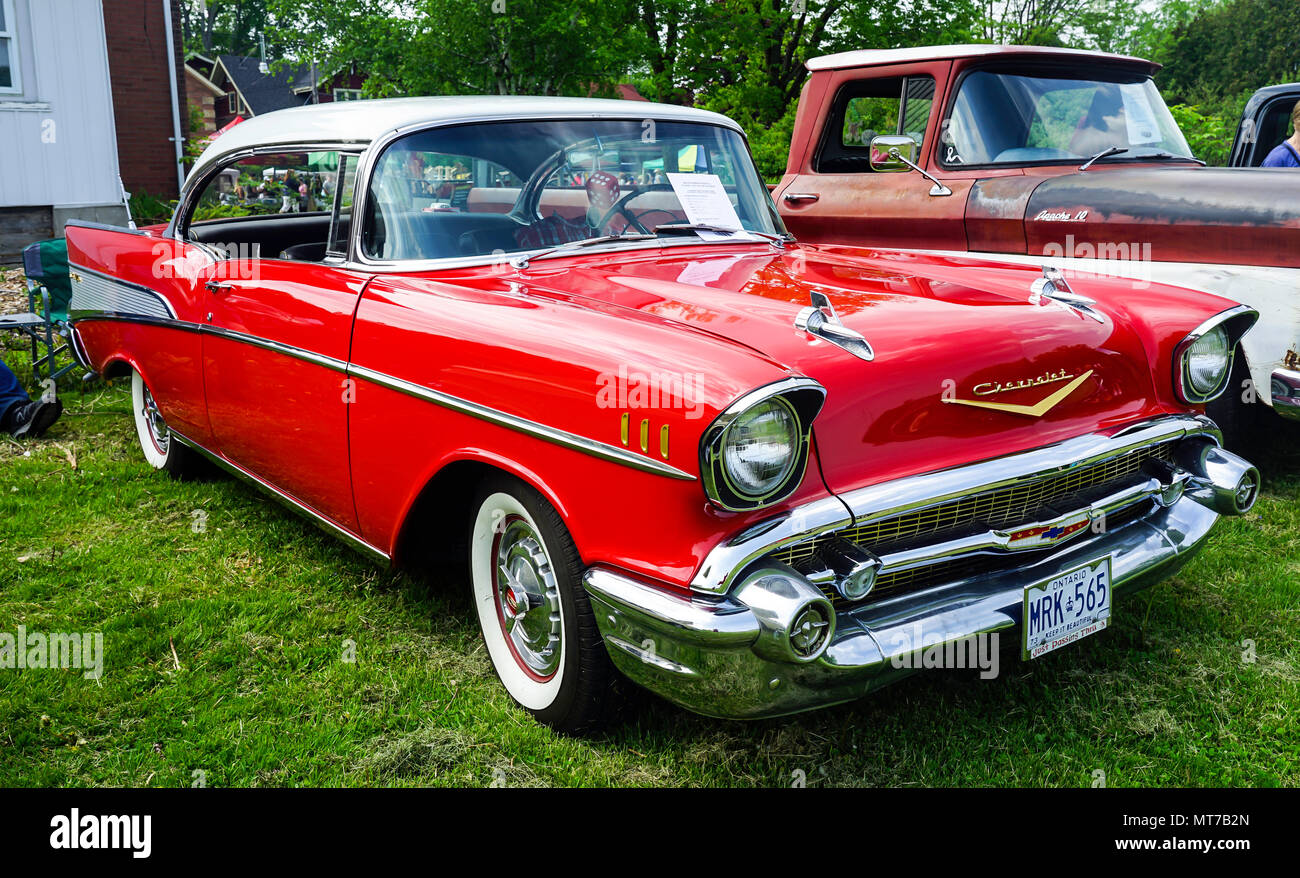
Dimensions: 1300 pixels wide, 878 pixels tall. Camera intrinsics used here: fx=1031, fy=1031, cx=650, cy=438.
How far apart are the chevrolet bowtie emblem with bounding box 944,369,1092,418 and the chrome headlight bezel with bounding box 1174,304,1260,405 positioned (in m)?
0.38

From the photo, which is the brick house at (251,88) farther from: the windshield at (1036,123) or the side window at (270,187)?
the windshield at (1036,123)

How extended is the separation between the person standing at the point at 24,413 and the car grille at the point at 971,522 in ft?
14.7

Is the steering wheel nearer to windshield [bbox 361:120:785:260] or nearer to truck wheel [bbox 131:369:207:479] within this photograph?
windshield [bbox 361:120:785:260]

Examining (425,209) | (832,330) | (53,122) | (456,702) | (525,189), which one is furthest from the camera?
(53,122)

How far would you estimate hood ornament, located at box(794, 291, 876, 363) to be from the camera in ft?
7.47

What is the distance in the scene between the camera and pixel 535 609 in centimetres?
261

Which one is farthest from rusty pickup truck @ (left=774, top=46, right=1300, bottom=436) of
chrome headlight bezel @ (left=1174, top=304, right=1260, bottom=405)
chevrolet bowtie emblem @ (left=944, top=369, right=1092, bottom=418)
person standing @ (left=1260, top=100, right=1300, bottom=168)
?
chevrolet bowtie emblem @ (left=944, top=369, right=1092, bottom=418)

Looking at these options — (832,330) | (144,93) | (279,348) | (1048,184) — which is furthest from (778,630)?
(144,93)

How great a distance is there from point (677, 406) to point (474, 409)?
67 centimetres

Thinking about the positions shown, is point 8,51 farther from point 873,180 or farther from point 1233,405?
point 1233,405

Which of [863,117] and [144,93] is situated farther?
[144,93]

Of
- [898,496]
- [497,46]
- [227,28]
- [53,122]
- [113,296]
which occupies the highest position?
[227,28]

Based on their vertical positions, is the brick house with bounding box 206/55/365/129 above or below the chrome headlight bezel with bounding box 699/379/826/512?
above

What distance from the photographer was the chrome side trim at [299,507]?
303 cm
